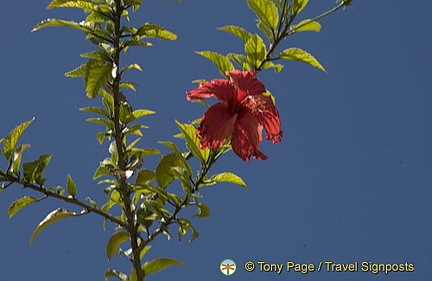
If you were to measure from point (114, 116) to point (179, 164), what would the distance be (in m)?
0.15

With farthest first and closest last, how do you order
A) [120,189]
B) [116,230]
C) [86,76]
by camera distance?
[116,230] → [120,189] → [86,76]

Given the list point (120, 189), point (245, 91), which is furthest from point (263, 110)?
point (120, 189)

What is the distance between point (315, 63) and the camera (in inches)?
36.2

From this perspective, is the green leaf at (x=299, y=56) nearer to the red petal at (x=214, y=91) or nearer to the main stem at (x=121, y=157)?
the red petal at (x=214, y=91)

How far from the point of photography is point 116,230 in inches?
42.9

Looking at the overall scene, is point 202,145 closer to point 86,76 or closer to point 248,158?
point 248,158

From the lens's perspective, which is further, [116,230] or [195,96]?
[116,230]

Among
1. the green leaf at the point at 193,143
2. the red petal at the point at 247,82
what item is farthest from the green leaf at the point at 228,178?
the red petal at the point at 247,82

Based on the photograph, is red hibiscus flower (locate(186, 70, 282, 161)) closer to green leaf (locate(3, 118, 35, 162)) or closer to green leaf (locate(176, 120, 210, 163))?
green leaf (locate(176, 120, 210, 163))

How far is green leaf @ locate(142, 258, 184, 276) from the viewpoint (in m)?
1.11

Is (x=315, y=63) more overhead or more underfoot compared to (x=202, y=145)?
more overhead

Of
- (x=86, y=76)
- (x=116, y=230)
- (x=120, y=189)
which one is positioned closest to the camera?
(x=86, y=76)

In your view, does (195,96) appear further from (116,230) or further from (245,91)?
(116,230)

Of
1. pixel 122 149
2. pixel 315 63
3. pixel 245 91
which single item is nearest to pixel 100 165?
pixel 122 149
